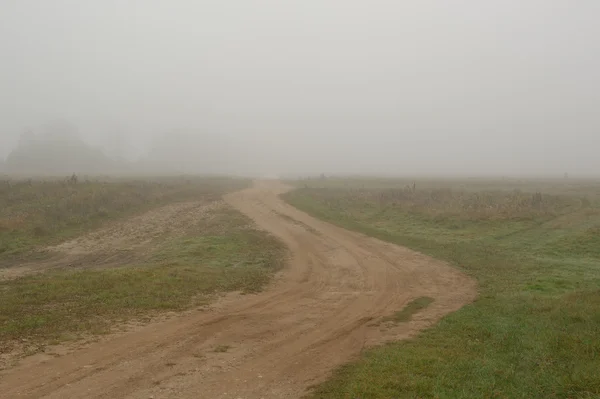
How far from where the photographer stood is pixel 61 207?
3325 cm

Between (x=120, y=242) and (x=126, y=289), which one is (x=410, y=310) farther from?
(x=120, y=242)

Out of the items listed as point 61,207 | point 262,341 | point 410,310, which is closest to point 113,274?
point 262,341

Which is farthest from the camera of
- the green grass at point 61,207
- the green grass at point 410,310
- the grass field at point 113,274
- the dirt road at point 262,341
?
the green grass at point 61,207

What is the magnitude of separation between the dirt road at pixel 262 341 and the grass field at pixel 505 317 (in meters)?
0.91

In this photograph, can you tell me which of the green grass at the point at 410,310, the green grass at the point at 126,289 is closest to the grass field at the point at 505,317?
the green grass at the point at 410,310

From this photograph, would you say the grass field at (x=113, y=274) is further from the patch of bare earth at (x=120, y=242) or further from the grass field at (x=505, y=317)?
the grass field at (x=505, y=317)

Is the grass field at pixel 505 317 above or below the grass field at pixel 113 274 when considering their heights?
above

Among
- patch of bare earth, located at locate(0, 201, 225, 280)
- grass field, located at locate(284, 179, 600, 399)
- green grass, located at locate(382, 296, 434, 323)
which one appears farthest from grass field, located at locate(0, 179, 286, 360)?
grass field, located at locate(284, 179, 600, 399)

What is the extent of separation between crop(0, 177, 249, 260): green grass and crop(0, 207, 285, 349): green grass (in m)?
8.97

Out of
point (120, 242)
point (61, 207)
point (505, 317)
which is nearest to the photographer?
point (505, 317)

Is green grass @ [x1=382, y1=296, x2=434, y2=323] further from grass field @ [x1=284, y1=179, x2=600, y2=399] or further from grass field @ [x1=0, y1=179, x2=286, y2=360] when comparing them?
grass field @ [x1=0, y1=179, x2=286, y2=360]

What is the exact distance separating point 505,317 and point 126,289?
41.3 ft

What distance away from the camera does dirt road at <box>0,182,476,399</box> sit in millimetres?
8242

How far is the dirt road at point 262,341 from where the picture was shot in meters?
8.24
